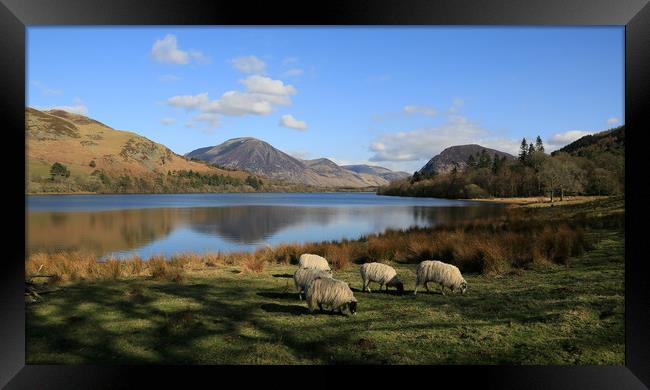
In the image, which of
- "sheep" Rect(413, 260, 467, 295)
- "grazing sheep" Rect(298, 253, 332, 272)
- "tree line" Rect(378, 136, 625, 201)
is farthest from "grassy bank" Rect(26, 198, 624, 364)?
"tree line" Rect(378, 136, 625, 201)

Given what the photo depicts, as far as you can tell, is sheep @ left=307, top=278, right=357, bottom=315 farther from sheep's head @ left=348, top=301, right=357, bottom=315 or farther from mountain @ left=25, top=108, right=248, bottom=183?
mountain @ left=25, top=108, right=248, bottom=183

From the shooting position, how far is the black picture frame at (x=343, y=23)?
12.0 ft

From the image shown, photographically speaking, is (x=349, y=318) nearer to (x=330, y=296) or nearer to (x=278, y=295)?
(x=330, y=296)

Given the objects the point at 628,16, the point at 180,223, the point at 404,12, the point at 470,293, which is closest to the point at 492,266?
the point at 470,293

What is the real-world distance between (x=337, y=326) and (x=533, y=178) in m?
41.7

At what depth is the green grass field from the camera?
418cm

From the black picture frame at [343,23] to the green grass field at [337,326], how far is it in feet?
0.94

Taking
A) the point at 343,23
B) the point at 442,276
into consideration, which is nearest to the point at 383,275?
the point at 442,276

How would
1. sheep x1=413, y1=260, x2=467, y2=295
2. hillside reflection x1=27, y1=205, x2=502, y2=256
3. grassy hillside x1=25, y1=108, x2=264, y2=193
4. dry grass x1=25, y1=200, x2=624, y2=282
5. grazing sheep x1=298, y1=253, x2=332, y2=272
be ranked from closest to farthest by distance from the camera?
sheep x1=413, y1=260, x2=467, y2=295
grazing sheep x1=298, y1=253, x2=332, y2=272
dry grass x1=25, y1=200, x2=624, y2=282
hillside reflection x1=27, y1=205, x2=502, y2=256
grassy hillside x1=25, y1=108, x2=264, y2=193

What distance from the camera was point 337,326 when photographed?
193 inches

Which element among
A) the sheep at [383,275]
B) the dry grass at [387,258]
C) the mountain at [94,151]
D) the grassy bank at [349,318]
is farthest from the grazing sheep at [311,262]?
the mountain at [94,151]

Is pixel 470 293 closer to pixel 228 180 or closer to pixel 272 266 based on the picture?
pixel 272 266

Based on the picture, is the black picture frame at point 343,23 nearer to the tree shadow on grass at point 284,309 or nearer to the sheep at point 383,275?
the tree shadow on grass at point 284,309

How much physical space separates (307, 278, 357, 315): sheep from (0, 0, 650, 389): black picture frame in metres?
1.42
